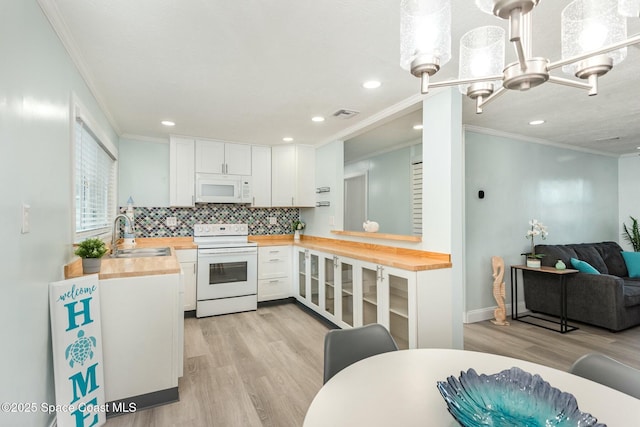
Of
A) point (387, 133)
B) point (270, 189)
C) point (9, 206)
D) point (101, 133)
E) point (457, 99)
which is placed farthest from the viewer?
point (270, 189)

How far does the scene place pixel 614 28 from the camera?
38.7 inches

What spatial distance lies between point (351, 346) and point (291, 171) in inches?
141

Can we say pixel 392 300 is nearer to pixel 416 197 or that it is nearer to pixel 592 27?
pixel 592 27

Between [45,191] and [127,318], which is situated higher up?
[45,191]

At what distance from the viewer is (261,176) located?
4.66 meters

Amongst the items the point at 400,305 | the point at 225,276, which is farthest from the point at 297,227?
the point at 400,305

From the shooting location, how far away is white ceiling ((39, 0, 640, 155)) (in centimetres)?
165

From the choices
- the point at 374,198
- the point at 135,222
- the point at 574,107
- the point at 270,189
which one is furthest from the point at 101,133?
the point at 574,107

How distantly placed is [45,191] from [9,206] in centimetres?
43

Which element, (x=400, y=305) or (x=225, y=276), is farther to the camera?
(x=225, y=276)

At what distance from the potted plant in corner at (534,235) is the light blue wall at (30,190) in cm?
453

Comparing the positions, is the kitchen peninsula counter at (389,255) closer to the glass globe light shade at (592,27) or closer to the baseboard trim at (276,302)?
the baseboard trim at (276,302)

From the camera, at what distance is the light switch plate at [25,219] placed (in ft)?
4.48

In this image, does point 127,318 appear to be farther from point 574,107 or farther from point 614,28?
point 574,107
